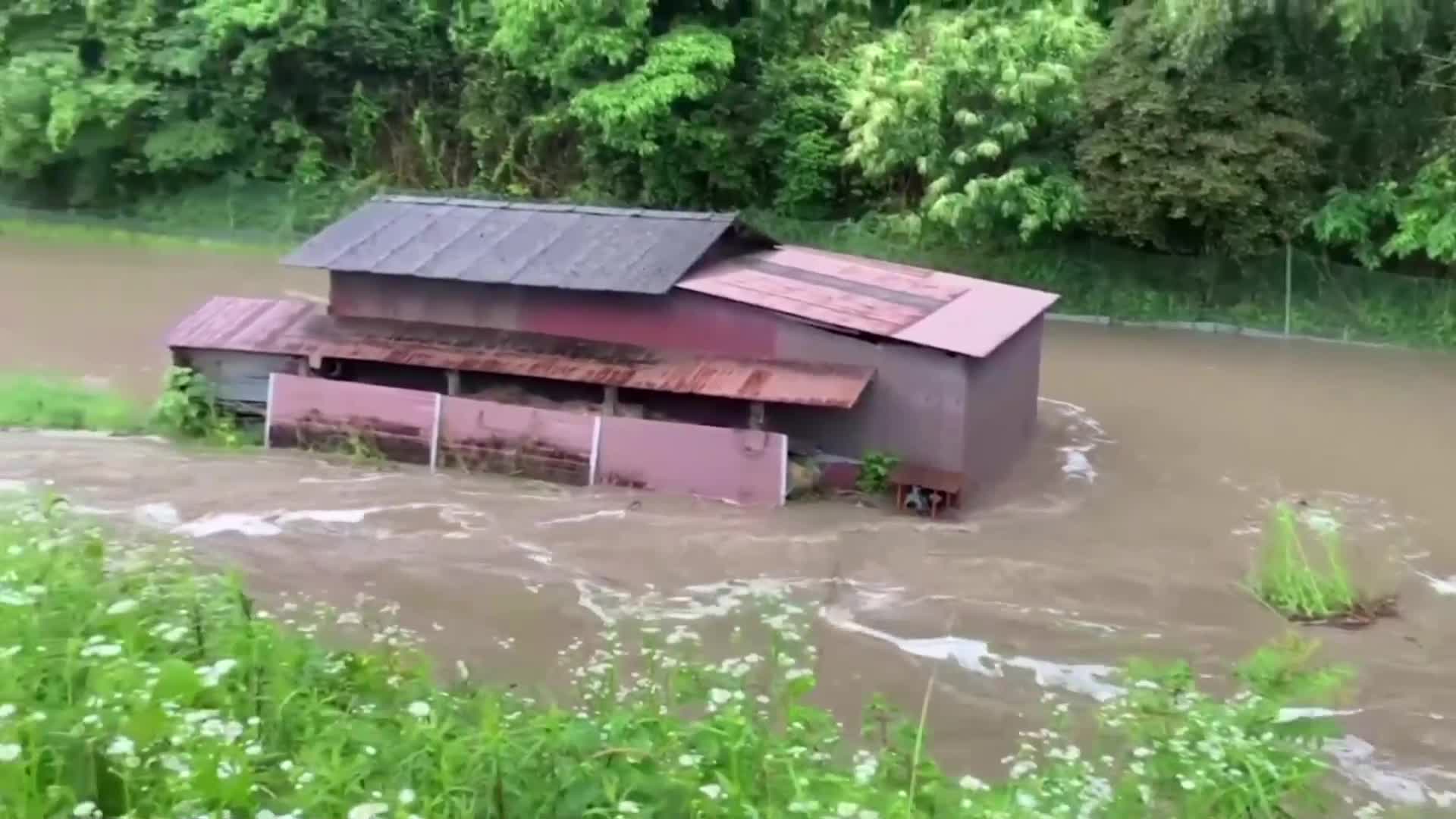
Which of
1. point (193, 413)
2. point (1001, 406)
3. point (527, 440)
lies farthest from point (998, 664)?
point (193, 413)

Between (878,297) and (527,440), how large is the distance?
3.26 meters

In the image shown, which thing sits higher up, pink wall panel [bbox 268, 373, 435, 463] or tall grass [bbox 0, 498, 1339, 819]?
pink wall panel [bbox 268, 373, 435, 463]

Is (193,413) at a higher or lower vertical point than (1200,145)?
lower

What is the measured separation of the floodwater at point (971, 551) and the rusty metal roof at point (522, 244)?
5.91 feet

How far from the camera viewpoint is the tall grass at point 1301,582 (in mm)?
8836

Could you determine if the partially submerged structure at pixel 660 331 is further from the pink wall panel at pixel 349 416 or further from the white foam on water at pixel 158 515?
the white foam on water at pixel 158 515

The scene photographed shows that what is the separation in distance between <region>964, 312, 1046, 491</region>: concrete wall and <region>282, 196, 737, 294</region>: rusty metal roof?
105 inches

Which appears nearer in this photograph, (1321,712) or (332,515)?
(1321,712)

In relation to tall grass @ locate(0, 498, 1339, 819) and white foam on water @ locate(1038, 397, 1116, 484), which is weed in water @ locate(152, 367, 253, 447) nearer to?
tall grass @ locate(0, 498, 1339, 819)

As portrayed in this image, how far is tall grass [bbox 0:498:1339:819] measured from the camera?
3.82 m

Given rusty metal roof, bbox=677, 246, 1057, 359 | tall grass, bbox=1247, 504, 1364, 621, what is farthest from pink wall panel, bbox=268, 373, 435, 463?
tall grass, bbox=1247, 504, 1364, 621

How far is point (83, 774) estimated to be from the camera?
3.82 metres

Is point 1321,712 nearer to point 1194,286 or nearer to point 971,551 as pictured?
point 971,551

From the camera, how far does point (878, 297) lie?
487 inches
